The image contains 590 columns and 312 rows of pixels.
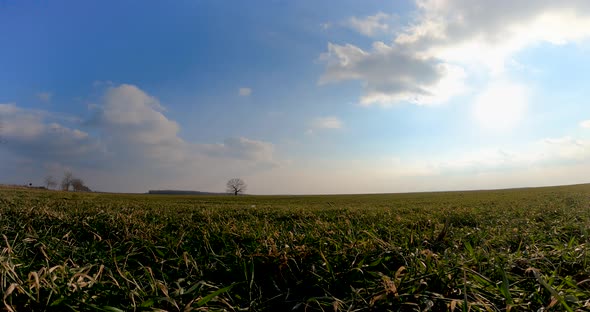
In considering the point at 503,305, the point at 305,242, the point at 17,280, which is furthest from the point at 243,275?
the point at 503,305

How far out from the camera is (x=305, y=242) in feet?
9.46

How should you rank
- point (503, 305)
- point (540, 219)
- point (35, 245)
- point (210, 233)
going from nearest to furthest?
point (503, 305) < point (35, 245) < point (210, 233) < point (540, 219)

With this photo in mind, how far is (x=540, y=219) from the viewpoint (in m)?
6.48

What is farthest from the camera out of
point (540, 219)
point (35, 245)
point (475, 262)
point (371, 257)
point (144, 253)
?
point (540, 219)

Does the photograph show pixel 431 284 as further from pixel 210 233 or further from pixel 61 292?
pixel 210 233

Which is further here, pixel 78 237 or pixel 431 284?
pixel 78 237

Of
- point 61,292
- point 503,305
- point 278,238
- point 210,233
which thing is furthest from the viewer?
point 210,233

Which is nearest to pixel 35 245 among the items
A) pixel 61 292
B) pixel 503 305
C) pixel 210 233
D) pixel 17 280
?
pixel 17 280

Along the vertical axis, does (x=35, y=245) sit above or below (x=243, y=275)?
above

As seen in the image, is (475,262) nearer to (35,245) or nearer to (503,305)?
(503,305)

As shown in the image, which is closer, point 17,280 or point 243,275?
point 17,280

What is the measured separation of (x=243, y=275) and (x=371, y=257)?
1008 millimetres

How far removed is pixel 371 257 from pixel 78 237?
3788 mm

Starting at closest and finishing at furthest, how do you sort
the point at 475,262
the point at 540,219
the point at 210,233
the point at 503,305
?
the point at 503,305, the point at 475,262, the point at 210,233, the point at 540,219
